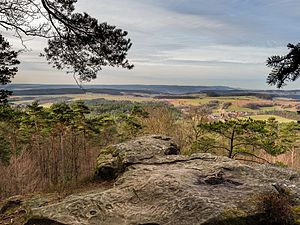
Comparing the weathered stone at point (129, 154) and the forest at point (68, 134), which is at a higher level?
the weathered stone at point (129, 154)

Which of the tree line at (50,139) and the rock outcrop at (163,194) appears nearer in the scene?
the rock outcrop at (163,194)

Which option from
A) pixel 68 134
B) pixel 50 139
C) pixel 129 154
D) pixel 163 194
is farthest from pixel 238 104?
pixel 163 194

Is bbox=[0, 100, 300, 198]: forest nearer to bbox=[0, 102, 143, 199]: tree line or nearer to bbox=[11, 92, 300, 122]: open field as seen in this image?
bbox=[0, 102, 143, 199]: tree line

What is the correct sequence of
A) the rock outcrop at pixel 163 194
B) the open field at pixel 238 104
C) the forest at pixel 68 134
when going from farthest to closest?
1. the open field at pixel 238 104
2. the forest at pixel 68 134
3. the rock outcrop at pixel 163 194

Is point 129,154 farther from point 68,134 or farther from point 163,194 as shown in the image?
point 68,134

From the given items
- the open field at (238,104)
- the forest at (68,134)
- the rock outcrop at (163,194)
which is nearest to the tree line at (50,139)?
the forest at (68,134)

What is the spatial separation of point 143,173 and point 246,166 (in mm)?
2583

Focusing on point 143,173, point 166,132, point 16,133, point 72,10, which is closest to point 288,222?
point 143,173

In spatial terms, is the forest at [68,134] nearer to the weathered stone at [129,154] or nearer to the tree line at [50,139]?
the tree line at [50,139]

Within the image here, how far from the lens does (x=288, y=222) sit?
577 cm

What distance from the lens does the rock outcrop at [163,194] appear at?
6227 millimetres

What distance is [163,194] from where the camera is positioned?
681cm

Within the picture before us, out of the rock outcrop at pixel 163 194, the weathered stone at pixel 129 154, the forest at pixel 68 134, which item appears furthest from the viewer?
the forest at pixel 68 134

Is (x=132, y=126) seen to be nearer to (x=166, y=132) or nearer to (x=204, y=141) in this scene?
(x=166, y=132)
